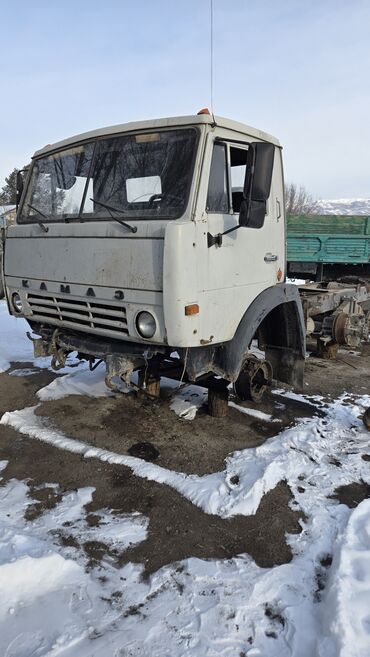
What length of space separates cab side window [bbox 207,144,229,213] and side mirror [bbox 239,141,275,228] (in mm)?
259

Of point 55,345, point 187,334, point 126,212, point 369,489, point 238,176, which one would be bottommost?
point 369,489

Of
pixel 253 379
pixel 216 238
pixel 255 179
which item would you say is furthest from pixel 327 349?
pixel 255 179

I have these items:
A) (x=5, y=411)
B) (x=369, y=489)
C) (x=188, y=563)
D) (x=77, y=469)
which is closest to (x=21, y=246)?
(x=5, y=411)

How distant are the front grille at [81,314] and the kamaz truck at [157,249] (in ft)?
0.05

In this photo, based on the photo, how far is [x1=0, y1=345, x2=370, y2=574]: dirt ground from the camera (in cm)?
277

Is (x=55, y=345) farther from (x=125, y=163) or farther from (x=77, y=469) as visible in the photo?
(x=125, y=163)

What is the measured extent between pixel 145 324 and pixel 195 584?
1704 millimetres

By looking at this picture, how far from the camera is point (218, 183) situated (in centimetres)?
338

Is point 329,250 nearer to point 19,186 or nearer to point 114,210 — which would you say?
point 19,186

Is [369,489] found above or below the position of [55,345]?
below

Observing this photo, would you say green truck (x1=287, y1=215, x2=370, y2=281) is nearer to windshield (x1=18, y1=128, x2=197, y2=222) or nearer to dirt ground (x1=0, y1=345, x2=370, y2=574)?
dirt ground (x1=0, y1=345, x2=370, y2=574)

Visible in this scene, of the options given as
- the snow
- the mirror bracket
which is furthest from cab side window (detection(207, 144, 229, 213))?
the snow

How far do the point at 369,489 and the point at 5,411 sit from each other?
366 cm

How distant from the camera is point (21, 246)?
4.23 metres
